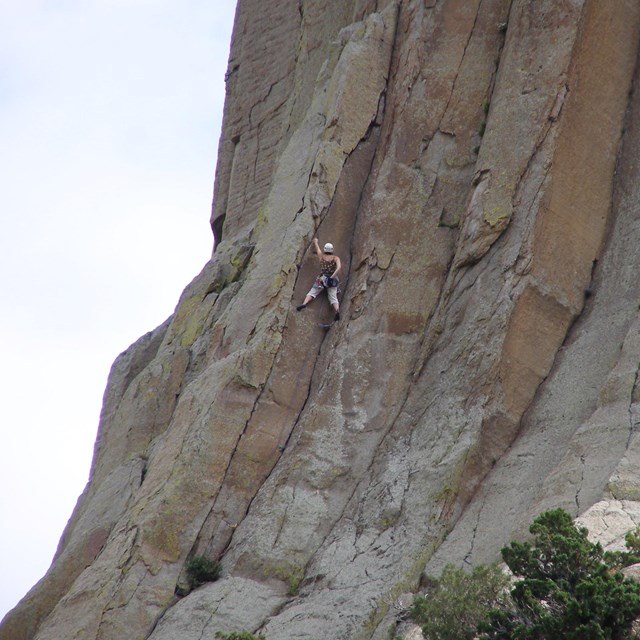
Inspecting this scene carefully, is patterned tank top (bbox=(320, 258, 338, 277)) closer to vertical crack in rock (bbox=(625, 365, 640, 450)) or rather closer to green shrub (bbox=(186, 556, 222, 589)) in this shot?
green shrub (bbox=(186, 556, 222, 589))

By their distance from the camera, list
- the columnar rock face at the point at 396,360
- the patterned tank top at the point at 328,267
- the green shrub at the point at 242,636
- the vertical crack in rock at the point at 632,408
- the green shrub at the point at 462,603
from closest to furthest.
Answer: the green shrub at the point at 462,603 → the green shrub at the point at 242,636 → the vertical crack in rock at the point at 632,408 → the columnar rock face at the point at 396,360 → the patterned tank top at the point at 328,267

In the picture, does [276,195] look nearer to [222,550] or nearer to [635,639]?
[222,550]

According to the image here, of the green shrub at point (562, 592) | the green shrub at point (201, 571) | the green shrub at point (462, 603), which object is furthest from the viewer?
the green shrub at point (201, 571)

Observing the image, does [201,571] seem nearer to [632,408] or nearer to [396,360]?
[396,360]

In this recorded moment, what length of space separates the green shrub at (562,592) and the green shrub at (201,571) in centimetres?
606

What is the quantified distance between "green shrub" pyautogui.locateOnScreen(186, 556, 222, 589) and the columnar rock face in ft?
0.48

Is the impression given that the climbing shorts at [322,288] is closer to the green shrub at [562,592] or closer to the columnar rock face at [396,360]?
the columnar rock face at [396,360]

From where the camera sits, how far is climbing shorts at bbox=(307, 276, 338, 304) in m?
23.1

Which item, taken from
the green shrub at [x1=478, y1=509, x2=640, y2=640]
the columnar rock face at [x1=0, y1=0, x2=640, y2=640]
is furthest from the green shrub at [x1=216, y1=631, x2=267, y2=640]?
the green shrub at [x1=478, y1=509, x2=640, y2=640]

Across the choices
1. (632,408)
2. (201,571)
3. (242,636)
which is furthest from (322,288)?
(242,636)

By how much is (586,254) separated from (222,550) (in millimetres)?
7354

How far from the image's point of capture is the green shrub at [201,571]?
20734 millimetres

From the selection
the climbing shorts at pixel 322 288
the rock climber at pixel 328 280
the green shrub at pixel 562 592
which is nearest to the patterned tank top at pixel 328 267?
the rock climber at pixel 328 280

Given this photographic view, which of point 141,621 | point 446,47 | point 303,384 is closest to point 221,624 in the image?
point 141,621
